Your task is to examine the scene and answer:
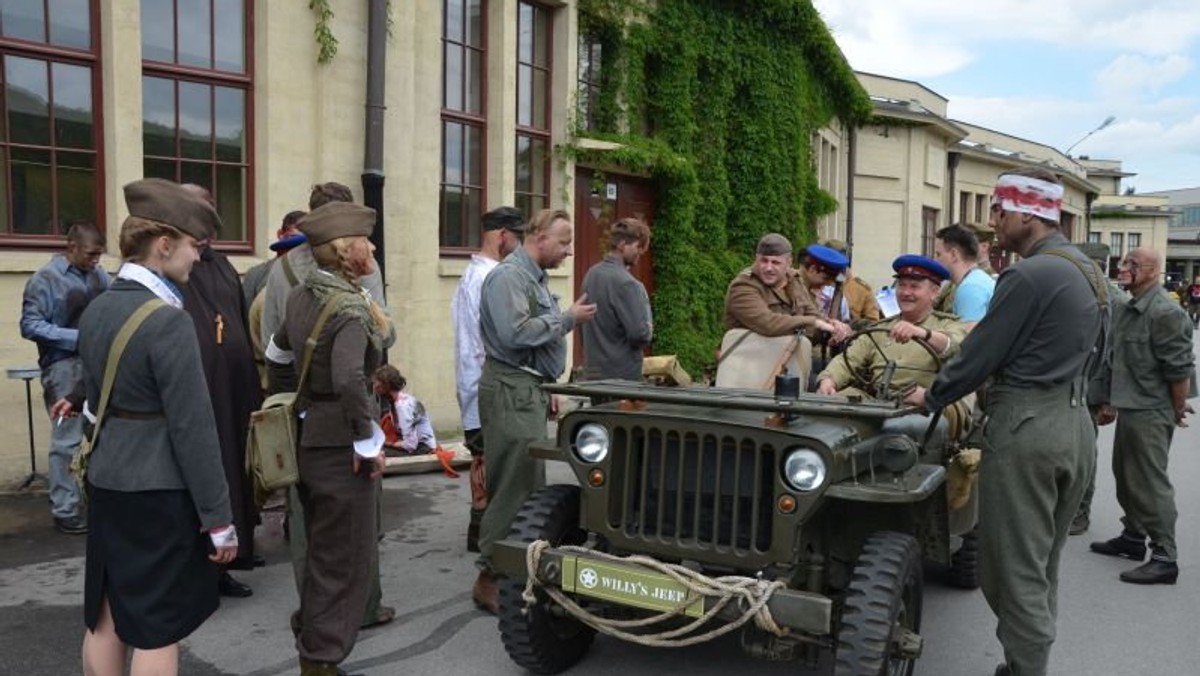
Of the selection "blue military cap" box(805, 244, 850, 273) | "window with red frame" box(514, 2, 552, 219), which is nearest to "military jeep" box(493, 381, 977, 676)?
"blue military cap" box(805, 244, 850, 273)

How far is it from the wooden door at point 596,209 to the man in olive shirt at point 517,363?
6.78 metres

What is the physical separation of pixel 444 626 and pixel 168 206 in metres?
2.58

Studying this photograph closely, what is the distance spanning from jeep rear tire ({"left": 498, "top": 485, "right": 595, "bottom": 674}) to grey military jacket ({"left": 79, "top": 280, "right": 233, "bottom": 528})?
137 cm

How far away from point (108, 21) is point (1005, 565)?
6.97m

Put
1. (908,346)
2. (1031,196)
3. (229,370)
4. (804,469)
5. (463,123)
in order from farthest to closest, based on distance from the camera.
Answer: (463,123) < (908,346) < (229,370) < (1031,196) < (804,469)

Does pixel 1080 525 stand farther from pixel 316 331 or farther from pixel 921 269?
pixel 316 331

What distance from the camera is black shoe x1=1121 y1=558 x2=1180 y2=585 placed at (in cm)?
582

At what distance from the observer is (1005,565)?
3.83 metres

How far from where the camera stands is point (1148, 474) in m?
6.00

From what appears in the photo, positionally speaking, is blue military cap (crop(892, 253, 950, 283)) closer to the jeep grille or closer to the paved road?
Result: the paved road

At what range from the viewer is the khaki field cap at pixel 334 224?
3.88m

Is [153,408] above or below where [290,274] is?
below

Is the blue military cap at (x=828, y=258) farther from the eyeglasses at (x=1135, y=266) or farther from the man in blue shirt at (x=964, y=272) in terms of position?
the eyeglasses at (x=1135, y=266)

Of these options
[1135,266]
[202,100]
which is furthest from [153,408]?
[1135,266]
